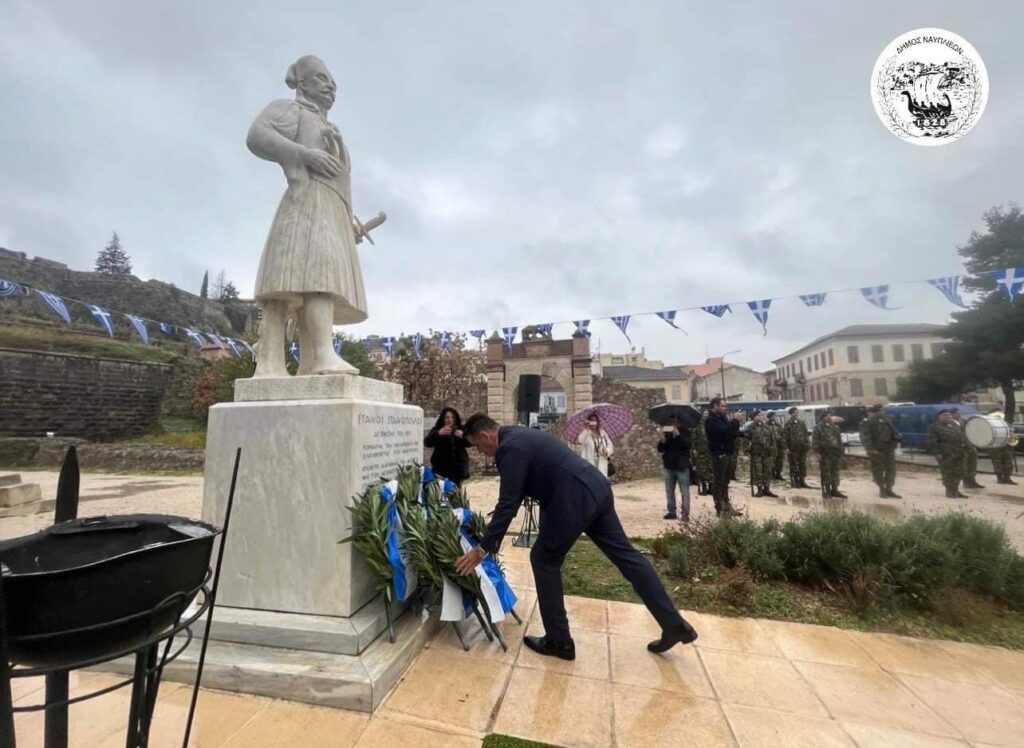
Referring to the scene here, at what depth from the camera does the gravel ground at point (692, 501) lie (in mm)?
7613

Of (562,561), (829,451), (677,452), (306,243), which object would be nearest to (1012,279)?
(829,451)

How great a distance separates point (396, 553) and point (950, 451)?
12794 millimetres

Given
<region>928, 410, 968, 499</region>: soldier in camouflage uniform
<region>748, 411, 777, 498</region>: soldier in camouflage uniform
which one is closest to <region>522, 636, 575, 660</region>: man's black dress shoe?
<region>748, 411, 777, 498</region>: soldier in camouflage uniform

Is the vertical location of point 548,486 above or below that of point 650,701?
above

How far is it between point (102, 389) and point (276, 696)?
96.5 ft

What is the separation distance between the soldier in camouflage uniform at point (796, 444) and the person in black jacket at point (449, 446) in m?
9.54

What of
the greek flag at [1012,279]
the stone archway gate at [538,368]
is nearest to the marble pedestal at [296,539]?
the greek flag at [1012,279]

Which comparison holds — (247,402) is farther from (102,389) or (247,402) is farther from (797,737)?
(102,389)

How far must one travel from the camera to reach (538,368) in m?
18.7

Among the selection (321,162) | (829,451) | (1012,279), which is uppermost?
(1012,279)

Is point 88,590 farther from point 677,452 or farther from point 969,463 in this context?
point 969,463

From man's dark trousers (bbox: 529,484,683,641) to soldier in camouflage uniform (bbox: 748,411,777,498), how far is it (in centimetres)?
915

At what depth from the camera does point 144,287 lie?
44656 millimetres

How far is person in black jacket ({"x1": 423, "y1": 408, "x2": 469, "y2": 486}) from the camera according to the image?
5145 millimetres
